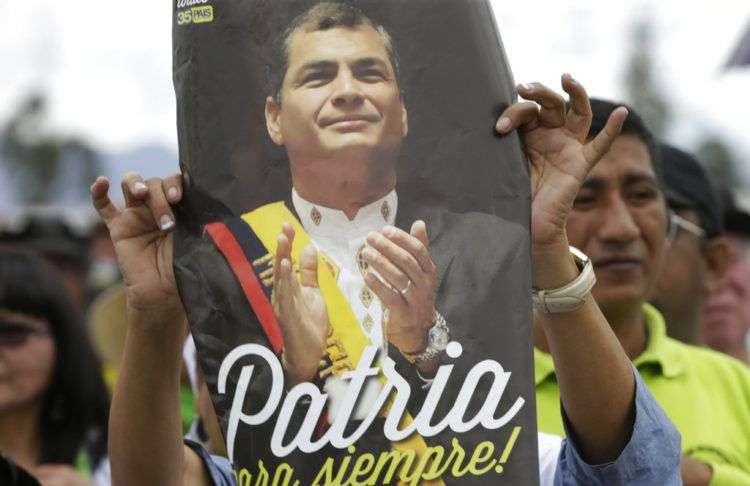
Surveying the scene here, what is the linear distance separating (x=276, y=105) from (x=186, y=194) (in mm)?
193

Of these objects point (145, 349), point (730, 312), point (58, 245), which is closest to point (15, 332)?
point (145, 349)

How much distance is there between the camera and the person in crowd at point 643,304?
3242mm

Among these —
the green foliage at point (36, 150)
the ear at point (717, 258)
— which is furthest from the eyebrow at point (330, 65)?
the green foliage at point (36, 150)

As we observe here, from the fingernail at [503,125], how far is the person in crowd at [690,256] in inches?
93.6

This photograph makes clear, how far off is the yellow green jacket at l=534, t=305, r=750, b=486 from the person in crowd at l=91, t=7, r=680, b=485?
66cm

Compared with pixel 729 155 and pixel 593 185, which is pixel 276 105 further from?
pixel 729 155

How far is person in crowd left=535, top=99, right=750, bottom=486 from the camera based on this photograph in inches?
128

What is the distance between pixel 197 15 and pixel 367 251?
0.38 metres

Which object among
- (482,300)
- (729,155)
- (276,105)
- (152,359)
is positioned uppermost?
(276,105)

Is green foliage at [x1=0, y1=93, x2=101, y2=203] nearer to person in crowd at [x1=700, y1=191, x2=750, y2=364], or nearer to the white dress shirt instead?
person in crowd at [x1=700, y1=191, x2=750, y2=364]

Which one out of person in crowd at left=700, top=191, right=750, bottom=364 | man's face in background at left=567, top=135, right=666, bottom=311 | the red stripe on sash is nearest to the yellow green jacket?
man's face in background at left=567, top=135, right=666, bottom=311

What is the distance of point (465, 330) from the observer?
2.04 metres

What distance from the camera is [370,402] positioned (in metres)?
2.03

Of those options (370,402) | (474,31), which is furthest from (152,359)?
(474,31)
